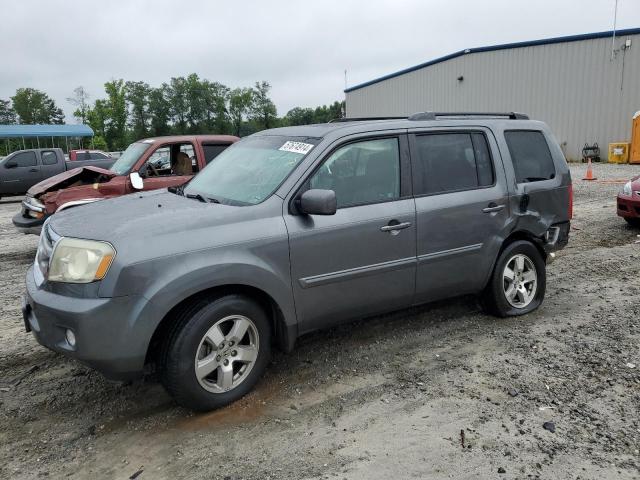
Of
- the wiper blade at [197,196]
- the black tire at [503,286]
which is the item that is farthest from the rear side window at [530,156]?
the wiper blade at [197,196]

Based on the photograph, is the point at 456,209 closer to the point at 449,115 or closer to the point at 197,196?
the point at 449,115

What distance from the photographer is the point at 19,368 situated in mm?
4098

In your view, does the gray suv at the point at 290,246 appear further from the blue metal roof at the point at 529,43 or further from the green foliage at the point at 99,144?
the green foliage at the point at 99,144

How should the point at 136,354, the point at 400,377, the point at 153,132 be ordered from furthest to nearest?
the point at 153,132, the point at 400,377, the point at 136,354

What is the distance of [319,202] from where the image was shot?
3.40 m

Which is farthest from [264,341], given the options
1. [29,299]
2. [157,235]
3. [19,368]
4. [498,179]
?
[498,179]

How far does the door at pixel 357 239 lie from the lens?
11.8ft

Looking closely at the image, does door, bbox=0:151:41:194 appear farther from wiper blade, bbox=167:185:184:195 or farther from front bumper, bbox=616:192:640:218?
front bumper, bbox=616:192:640:218

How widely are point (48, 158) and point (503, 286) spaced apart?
17.1 meters

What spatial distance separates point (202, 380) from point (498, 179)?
2986mm

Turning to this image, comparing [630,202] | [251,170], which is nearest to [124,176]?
[251,170]

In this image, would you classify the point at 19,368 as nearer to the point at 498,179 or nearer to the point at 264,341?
the point at 264,341

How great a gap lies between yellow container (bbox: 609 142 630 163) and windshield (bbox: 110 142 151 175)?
20134 millimetres

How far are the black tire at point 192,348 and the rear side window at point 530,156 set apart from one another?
9.40 ft
